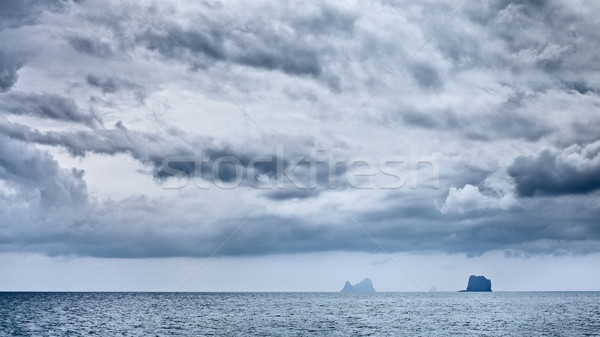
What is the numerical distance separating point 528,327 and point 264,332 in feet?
164

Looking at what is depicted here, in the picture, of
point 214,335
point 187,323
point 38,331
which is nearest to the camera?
point 214,335

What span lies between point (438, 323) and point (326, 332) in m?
32.0

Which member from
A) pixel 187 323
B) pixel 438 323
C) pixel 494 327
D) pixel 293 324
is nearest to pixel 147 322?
pixel 187 323

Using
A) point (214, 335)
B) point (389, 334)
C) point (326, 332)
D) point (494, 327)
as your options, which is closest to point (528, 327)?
point (494, 327)

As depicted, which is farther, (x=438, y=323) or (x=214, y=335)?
(x=438, y=323)

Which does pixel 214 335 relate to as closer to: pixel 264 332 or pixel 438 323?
pixel 264 332

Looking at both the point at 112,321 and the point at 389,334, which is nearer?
the point at 389,334

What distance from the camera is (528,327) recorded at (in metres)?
102

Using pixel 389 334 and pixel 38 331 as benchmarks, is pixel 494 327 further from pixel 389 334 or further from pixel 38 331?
pixel 38 331

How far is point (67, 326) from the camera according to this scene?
104250 mm

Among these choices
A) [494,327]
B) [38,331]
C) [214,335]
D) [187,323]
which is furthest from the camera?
[187,323]

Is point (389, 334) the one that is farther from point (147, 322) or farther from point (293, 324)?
point (147, 322)

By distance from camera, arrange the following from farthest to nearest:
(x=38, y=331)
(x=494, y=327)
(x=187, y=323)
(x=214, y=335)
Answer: (x=187, y=323) → (x=494, y=327) → (x=38, y=331) → (x=214, y=335)

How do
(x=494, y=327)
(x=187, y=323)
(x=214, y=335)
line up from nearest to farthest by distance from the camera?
(x=214, y=335)
(x=494, y=327)
(x=187, y=323)
